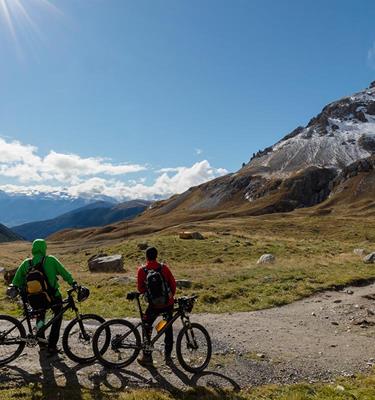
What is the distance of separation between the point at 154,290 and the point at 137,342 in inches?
60.3

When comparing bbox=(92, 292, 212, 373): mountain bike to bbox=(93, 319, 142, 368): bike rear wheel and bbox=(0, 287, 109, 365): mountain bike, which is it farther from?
bbox=(0, 287, 109, 365): mountain bike

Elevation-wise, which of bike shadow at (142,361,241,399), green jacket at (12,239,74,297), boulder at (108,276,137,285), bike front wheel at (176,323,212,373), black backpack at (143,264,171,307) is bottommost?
bike shadow at (142,361,241,399)

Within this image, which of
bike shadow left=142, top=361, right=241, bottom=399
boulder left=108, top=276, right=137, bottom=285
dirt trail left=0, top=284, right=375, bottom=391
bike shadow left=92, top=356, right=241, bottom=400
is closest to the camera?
bike shadow left=92, top=356, right=241, bottom=400

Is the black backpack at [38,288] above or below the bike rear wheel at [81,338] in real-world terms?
above

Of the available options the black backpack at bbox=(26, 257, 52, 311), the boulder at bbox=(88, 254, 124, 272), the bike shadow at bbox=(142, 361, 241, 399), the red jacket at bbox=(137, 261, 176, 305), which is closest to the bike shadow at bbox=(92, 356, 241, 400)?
the bike shadow at bbox=(142, 361, 241, 399)

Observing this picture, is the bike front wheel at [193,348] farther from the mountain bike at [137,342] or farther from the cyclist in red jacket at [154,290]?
the cyclist in red jacket at [154,290]

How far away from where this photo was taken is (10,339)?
456 inches

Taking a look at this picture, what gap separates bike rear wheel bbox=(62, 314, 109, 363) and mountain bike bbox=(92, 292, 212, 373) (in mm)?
313

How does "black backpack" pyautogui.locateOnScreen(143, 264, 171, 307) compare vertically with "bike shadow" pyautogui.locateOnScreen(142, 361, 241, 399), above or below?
above

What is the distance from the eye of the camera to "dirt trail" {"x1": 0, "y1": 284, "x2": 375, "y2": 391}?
10.9m

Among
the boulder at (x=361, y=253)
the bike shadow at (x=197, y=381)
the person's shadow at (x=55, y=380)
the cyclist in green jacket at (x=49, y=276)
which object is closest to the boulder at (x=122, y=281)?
the person's shadow at (x=55, y=380)

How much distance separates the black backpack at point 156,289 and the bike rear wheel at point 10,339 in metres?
3.63

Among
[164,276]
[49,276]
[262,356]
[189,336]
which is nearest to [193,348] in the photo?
[189,336]

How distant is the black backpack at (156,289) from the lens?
11.5 m
